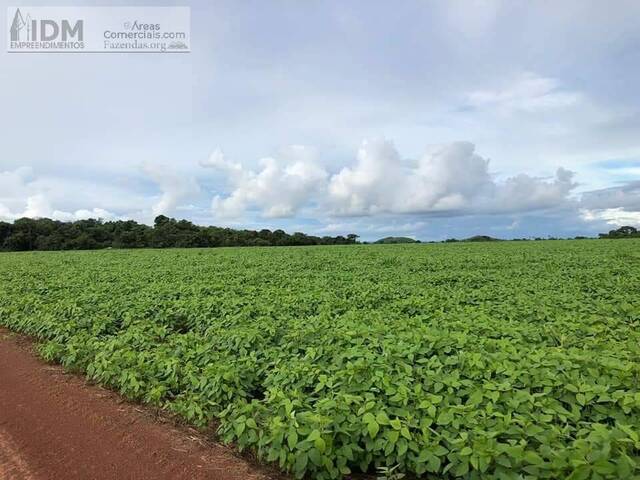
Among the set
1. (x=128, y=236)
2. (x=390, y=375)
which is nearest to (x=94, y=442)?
(x=390, y=375)

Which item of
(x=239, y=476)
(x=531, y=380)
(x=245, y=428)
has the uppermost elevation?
(x=531, y=380)

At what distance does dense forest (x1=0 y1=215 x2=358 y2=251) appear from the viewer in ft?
214

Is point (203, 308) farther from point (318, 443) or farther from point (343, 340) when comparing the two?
point (318, 443)

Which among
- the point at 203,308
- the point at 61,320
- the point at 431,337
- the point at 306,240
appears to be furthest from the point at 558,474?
the point at 306,240

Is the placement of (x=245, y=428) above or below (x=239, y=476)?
above

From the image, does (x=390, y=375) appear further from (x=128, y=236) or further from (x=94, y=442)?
(x=128, y=236)

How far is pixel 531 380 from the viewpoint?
13.1ft

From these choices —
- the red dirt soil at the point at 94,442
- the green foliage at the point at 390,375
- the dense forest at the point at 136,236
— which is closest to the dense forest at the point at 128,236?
the dense forest at the point at 136,236

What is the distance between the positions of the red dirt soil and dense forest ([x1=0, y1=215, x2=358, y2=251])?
58.1 meters

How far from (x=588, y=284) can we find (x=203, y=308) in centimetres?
969

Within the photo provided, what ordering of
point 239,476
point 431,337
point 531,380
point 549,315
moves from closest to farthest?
point 239,476
point 531,380
point 431,337
point 549,315

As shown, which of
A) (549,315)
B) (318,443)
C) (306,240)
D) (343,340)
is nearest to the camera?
(318,443)

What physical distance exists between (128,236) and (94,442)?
234 feet

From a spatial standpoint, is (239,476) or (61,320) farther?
(61,320)
